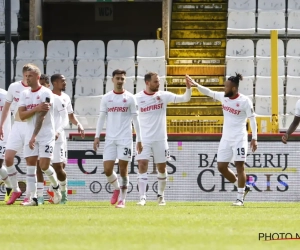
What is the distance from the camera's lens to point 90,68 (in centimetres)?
2333

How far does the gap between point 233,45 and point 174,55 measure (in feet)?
5.33

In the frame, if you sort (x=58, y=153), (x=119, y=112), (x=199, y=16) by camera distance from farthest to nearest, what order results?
(x=199, y=16) → (x=58, y=153) → (x=119, y=112)

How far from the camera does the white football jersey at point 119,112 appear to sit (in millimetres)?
14383

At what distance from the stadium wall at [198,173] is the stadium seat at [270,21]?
274 inches

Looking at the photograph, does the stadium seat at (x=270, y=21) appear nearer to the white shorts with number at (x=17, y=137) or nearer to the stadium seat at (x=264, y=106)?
the stadium seat at (x=264, y=106)

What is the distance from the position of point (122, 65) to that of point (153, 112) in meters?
8.13

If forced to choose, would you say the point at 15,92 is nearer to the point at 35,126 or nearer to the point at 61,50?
the point at 35,126

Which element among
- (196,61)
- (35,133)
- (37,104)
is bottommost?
(35,133)

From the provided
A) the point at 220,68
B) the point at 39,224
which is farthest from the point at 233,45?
the point at 39,224

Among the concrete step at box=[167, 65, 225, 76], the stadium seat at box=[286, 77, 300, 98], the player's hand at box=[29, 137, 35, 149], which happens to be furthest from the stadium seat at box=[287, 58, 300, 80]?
the player's hand at box=[29, 137, 35, 149]

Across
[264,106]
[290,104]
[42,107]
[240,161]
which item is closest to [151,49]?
[264,106]

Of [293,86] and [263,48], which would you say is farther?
[263,48]

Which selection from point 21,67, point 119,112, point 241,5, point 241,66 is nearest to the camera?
point 119,112

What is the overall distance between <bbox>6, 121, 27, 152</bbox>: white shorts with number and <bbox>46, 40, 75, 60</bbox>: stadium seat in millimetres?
8727
